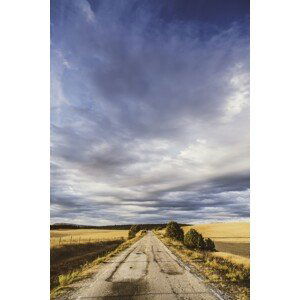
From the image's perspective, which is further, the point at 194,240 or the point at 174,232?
the point at 174,232

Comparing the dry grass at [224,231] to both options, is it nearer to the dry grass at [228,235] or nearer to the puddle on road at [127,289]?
the dry grass at [228,235]

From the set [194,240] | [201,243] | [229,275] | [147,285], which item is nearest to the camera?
[147,285]

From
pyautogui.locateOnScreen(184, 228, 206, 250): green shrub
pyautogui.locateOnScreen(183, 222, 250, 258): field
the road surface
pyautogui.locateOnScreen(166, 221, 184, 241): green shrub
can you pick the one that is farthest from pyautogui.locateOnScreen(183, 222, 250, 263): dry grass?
the road surface

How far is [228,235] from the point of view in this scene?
Result: 1196 centimetres

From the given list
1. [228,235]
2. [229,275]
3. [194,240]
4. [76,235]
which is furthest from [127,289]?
[76,235]

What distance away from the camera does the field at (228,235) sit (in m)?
11.3

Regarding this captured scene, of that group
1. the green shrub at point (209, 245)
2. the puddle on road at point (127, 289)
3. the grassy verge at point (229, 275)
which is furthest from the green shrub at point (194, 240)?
the puddle on road at point (127, 289)

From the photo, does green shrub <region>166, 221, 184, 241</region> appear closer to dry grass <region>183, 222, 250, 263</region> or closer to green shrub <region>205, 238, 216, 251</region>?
dry grass <region>183, 222, 250, 263</region>

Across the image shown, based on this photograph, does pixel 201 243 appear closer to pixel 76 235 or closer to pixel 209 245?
pixel 209 245
